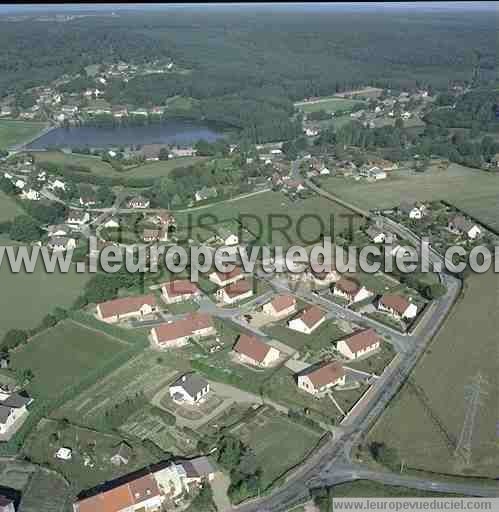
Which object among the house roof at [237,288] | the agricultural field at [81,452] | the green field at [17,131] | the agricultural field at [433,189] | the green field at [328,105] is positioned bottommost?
the agricultural field at [81,452]

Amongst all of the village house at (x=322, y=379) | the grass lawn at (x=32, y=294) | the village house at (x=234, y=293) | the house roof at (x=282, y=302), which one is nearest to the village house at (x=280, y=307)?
the house roof at (x=282, y=302)

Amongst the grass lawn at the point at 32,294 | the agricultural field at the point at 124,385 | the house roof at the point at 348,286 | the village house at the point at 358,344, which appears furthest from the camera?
the house roof at the point at 348,286

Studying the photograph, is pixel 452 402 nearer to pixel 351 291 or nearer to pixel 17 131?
pixel 351 291

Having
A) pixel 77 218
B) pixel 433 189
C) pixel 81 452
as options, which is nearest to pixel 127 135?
pixel 77 218

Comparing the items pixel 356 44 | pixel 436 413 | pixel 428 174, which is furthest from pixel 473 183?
pixel 356 44

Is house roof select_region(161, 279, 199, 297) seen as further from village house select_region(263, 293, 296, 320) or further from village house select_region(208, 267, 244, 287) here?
village house select_region(263, 293, 296, 320)

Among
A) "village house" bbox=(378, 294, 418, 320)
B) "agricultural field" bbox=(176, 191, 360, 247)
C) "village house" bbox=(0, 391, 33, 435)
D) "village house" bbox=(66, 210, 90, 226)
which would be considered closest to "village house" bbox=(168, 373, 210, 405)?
"village house" bbox=(0, 391, 33, 435)

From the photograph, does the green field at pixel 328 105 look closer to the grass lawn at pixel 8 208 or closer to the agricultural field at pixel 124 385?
the grass lawn at pixel 8 208
